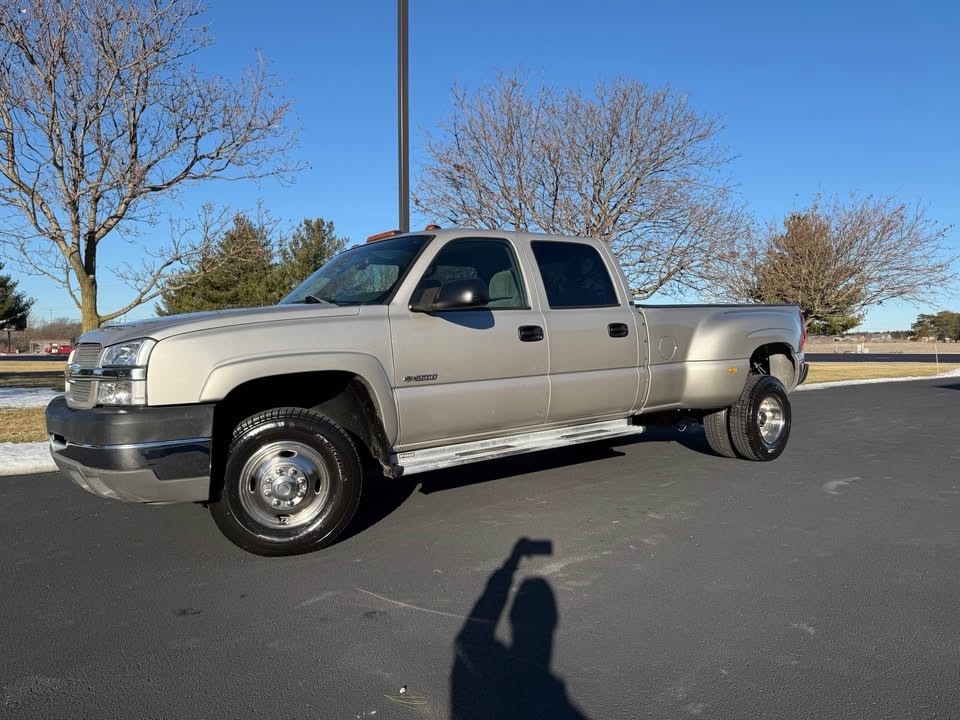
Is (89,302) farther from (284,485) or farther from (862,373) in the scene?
(862,373)

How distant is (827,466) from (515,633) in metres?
5.00

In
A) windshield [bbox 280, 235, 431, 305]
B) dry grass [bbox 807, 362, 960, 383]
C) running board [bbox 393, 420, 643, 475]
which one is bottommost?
dry grass [bbox 807, 362, 960, 383]

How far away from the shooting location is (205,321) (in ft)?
13.0

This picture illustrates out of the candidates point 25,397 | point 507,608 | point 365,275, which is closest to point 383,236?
point 365,275

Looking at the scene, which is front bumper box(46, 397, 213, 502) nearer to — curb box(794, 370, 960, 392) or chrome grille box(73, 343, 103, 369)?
chrome grille box(73, 343, 103, 369)

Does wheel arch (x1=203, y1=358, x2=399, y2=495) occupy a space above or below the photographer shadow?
above

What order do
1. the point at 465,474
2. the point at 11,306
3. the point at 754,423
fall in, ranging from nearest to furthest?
1. the point at 465,474
2. the point at 754,423
3. the point at 11,306

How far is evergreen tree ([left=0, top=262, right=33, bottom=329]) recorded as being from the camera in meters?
55.0

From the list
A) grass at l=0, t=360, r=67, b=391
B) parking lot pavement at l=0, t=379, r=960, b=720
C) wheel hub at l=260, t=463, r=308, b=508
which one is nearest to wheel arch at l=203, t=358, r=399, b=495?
wheel hub at l=260, t=463, r=308, b=508

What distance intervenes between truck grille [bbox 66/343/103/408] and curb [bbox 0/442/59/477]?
9.99 ft

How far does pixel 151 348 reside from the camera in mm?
3748

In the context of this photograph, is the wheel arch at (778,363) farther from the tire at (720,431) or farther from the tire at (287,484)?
the tire at (287,484)

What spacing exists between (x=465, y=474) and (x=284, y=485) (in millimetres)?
2570

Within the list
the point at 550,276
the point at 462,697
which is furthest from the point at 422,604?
the point at 550,276
